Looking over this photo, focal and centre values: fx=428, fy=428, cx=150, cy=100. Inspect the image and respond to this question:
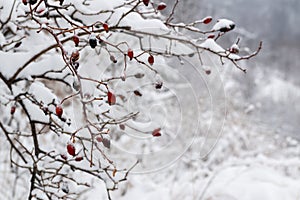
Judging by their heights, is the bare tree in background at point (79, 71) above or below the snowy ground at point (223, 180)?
below

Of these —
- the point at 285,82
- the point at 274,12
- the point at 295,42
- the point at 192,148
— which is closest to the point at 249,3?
the point at 285,82

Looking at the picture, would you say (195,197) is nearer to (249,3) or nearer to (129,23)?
(129,23)

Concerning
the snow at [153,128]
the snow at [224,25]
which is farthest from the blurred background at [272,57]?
the snow at [224,25]

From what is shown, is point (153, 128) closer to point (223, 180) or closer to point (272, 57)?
point (223, 180)

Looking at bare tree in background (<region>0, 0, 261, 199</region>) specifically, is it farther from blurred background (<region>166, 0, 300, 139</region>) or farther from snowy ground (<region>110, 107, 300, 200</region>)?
blurred background (<region>166, 0, 300, 139</region>)

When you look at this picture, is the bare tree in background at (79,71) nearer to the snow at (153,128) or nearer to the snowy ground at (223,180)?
the snow at (153,128)

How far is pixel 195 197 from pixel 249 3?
15.6 metres

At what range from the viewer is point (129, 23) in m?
1.22

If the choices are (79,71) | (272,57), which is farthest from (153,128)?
(272,57)

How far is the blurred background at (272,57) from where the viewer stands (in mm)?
8578

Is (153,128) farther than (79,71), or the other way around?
(153,128)

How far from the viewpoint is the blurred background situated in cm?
858

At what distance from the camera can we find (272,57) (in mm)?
20094

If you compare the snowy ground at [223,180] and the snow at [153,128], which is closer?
the snow at [153,128]
